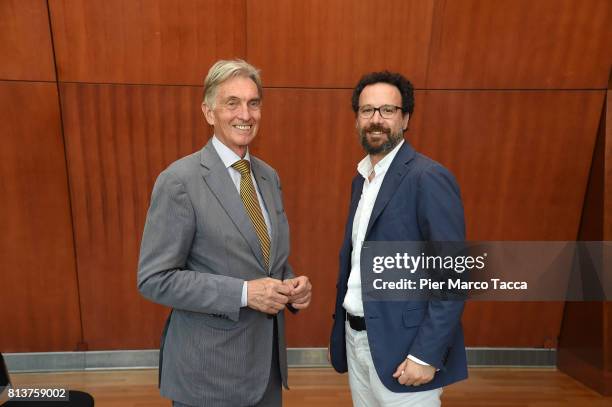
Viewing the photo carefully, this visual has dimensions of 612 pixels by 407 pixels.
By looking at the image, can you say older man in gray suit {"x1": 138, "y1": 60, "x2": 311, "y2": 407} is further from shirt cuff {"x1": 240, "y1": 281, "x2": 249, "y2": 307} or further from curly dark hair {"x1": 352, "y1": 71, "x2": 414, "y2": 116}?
curly dark hair {"x1": 352, "y1": 71, "x2": 414, "y2": 116}

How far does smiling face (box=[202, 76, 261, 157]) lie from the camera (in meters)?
1.64

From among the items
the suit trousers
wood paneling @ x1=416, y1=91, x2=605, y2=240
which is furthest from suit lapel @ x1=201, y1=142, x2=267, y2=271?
wood paneling @ x1=416, y1=91, x2=605, y2=240

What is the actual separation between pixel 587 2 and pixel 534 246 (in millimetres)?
1654

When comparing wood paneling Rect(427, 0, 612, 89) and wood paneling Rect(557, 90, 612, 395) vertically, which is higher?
wood paneling Rect(427, 0, 612, 89)

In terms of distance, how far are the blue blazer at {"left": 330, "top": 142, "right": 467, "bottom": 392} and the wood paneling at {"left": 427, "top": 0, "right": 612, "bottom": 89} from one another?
1.58 m

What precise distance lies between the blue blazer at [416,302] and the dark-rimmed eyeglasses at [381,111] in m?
0.17

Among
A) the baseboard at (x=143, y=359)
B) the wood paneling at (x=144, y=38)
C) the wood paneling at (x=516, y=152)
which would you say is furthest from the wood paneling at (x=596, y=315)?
the wood paneling at (x=144, y=38)

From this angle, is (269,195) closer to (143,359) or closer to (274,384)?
(274,384)

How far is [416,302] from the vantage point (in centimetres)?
174

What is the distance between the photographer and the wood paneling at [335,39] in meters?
2.98

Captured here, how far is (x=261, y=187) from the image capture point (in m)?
1.78

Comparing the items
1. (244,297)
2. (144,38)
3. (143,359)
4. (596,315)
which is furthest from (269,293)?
(596,315)

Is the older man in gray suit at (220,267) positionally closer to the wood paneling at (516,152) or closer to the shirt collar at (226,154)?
the shirt collar at (226,154)

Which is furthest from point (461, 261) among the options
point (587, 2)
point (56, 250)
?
point (56, 250)
